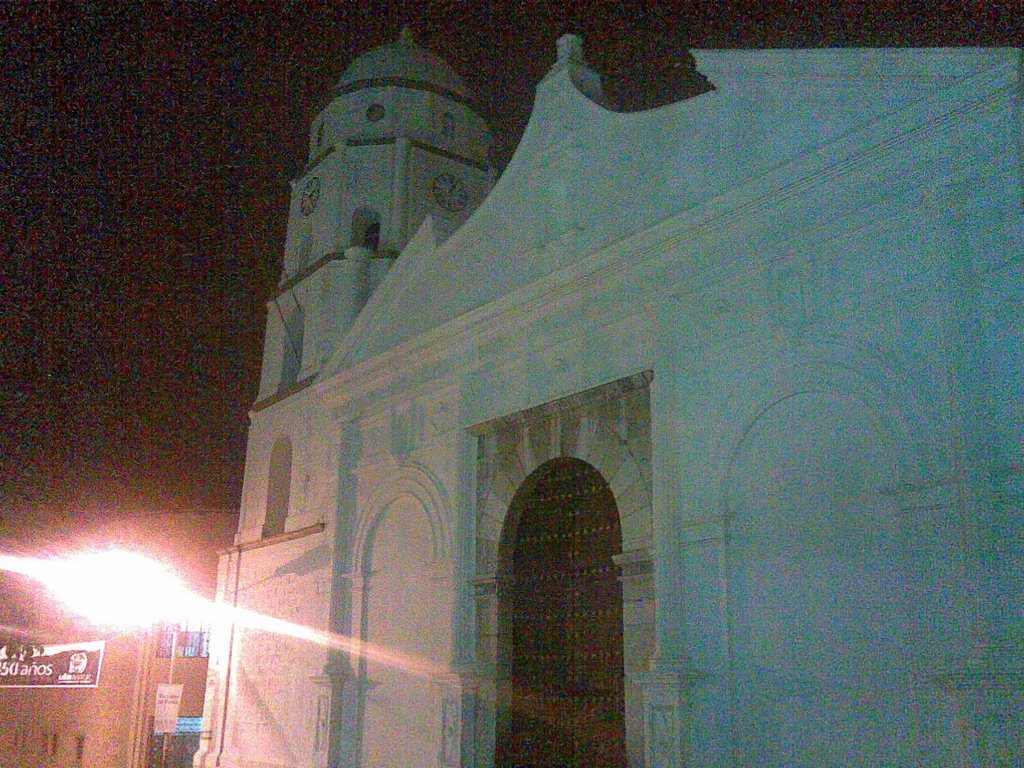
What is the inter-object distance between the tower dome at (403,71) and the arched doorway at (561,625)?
9620mm

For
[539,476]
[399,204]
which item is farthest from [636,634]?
[399,204]

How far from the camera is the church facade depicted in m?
7.01

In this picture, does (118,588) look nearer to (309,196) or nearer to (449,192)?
(309,196)

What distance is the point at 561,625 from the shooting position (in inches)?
401

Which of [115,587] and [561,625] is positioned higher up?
[115,587]

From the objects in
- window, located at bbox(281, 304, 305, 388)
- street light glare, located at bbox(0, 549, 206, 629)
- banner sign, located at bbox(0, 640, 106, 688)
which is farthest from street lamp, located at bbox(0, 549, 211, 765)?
window, located at bbox(281, 304, 305, 388)

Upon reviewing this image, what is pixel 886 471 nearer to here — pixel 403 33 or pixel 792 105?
pixel 792 105

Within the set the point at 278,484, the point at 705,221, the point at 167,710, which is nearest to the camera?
the point at 705,221

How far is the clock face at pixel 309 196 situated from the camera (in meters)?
17.2

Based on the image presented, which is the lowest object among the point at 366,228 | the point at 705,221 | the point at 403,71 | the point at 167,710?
the point at 167,710

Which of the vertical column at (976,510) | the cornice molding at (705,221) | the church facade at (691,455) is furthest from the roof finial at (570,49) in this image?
the vertical column at (976,510)

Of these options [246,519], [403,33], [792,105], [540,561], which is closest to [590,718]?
[540,561]

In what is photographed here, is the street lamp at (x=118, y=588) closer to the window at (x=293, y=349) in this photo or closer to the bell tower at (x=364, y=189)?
the bell tower at (x=364, y=189)

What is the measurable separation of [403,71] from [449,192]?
255 cm
